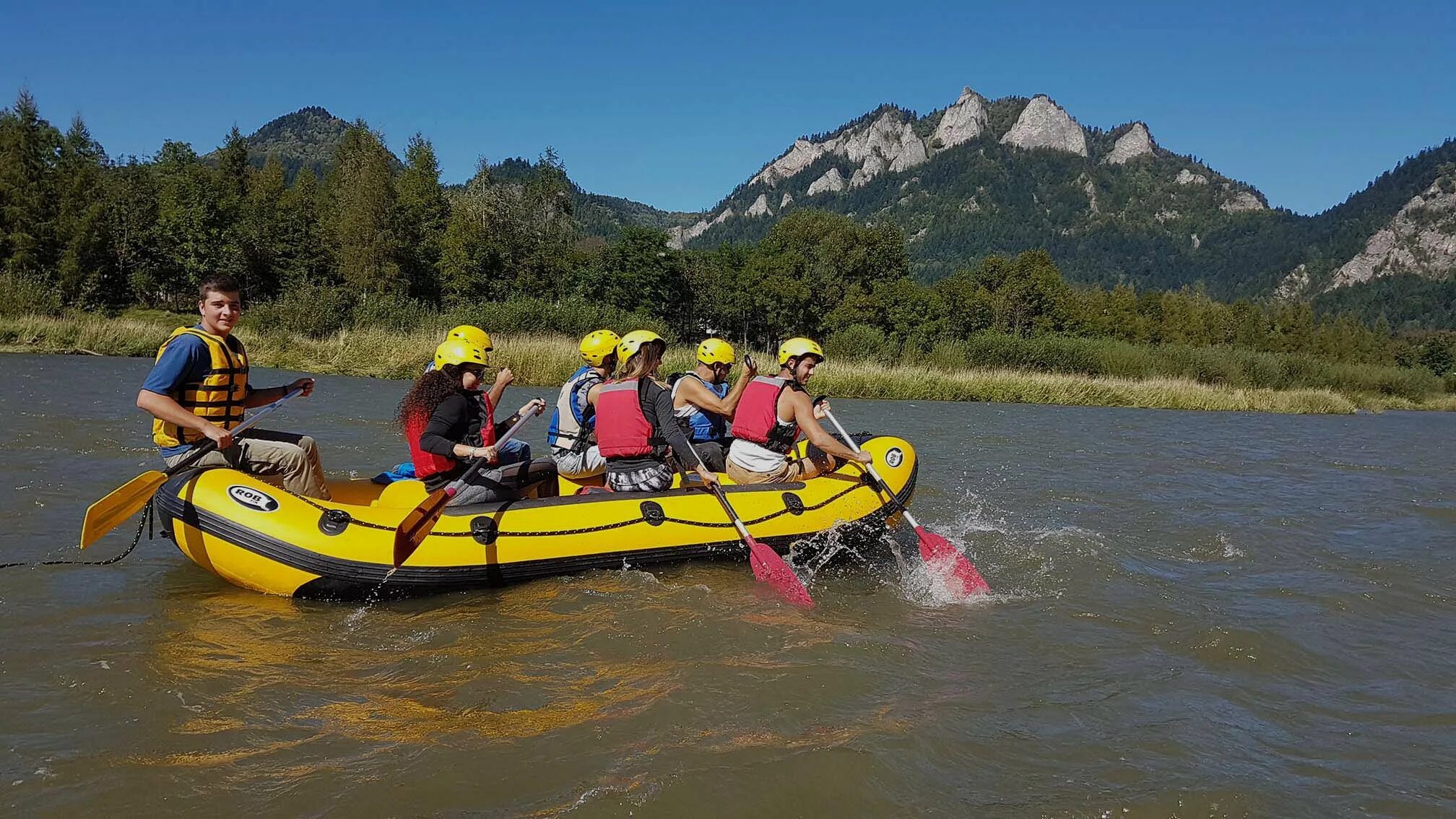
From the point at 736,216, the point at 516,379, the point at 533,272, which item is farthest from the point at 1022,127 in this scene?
the point at 516,379

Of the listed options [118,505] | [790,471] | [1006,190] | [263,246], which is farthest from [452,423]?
[1006,190]

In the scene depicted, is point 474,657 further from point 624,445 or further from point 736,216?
point 736,216

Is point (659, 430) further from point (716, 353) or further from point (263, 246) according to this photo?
point (263, 246)

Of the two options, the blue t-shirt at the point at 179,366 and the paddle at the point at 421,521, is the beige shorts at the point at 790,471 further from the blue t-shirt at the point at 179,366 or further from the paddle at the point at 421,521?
the blue t-shirt at the point at 179,366

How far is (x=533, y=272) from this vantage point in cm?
3950

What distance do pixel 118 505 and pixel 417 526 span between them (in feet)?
5.04

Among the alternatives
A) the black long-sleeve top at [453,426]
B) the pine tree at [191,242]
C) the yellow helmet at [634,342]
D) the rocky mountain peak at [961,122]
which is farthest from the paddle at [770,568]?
the rocky mountain peak at [961,122]

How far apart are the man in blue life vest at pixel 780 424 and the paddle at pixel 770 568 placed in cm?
61

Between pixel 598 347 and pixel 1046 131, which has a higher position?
pixel 1046 131

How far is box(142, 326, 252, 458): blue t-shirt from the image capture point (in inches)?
197

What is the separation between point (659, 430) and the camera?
612 centimetres

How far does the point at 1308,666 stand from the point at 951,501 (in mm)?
4479

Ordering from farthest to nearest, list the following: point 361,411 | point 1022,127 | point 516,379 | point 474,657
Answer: point 1022,127
point 516,379
point 361,411
point 474,657

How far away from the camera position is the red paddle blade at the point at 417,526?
5.05 m
